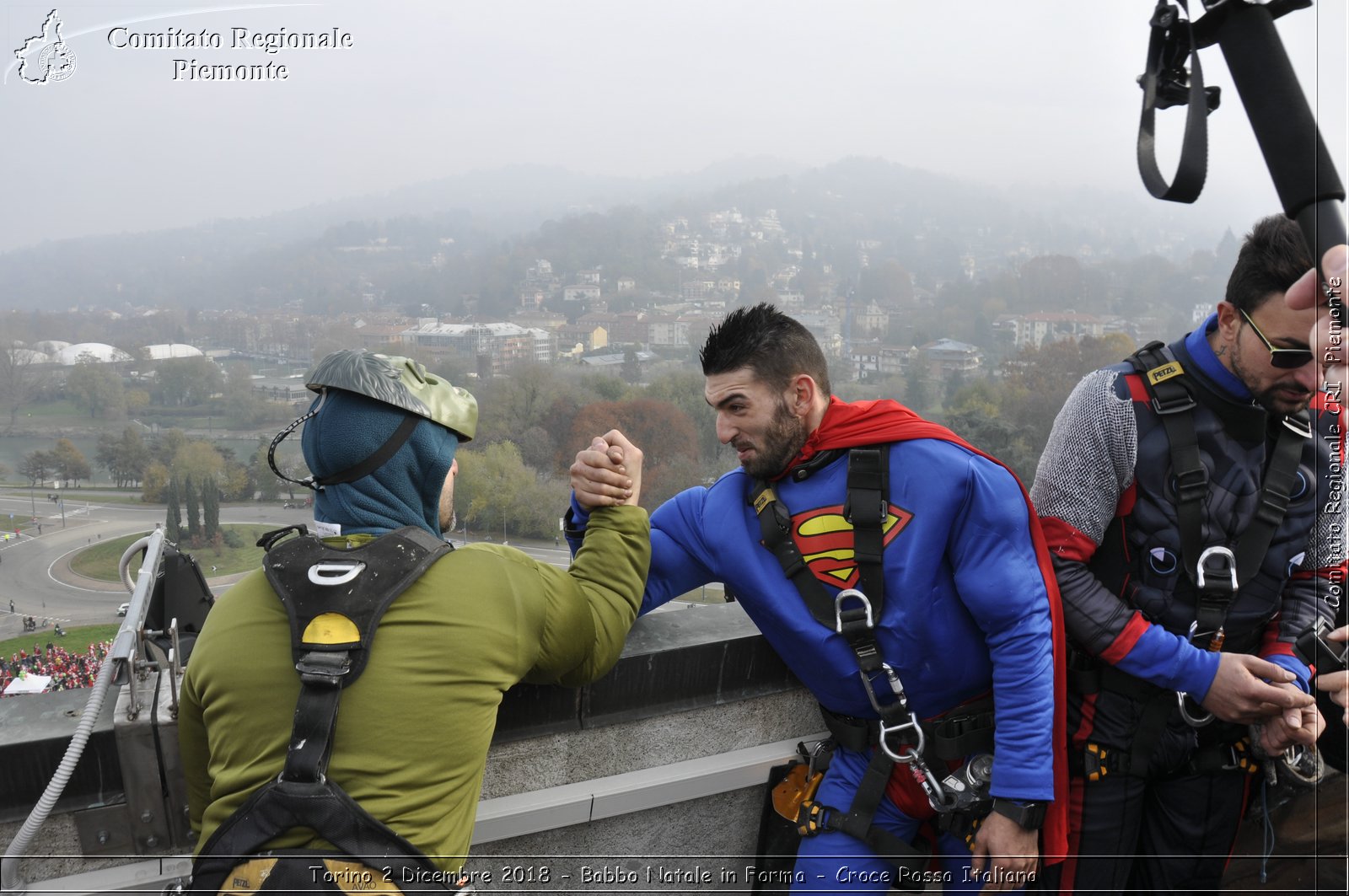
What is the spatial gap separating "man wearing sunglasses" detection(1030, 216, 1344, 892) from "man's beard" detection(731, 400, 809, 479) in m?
0.65

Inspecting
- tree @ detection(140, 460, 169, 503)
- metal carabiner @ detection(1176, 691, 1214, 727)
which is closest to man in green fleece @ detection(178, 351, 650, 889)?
metal carabiner @ detection(1176, 691, 1214, 727)

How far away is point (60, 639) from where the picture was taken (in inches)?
1193

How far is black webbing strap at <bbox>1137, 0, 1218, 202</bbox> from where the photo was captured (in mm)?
1149

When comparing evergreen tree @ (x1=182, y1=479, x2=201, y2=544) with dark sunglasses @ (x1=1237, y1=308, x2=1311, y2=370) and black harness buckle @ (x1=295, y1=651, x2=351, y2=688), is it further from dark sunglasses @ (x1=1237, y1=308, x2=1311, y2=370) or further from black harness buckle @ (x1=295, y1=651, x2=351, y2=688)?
dark sunglasses @ (x1=1237, y1=308, x2=1311, y2=370)

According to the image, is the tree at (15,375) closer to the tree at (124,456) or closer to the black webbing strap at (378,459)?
the tree at (124,456)

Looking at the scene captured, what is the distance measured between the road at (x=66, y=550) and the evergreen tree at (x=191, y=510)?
3.13 ft

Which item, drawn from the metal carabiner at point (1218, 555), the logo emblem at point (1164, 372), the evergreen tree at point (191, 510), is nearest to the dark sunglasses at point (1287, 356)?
the logo emblem at point (1164, 372)

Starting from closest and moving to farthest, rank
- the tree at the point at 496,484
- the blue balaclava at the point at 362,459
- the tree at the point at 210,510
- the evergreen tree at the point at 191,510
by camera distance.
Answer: the blue balaclava at the point at 362,459 → the tree at the point at 496,484 → the tree at the point at 210,510 → the evergreen tree at the point at 191,510

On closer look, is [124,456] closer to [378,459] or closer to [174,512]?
[174,512]

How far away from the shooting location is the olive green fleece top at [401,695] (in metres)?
1.57

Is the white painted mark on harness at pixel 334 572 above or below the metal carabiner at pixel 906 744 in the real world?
above

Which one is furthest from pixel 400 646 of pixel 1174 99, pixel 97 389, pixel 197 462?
pixel 97 389

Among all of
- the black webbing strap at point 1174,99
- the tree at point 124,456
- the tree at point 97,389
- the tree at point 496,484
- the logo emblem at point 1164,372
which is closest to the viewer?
the black webbing strap at point 1174,99

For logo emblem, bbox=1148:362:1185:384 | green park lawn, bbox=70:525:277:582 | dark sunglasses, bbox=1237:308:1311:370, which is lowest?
green park lawn, bbox=70:525:277:582
